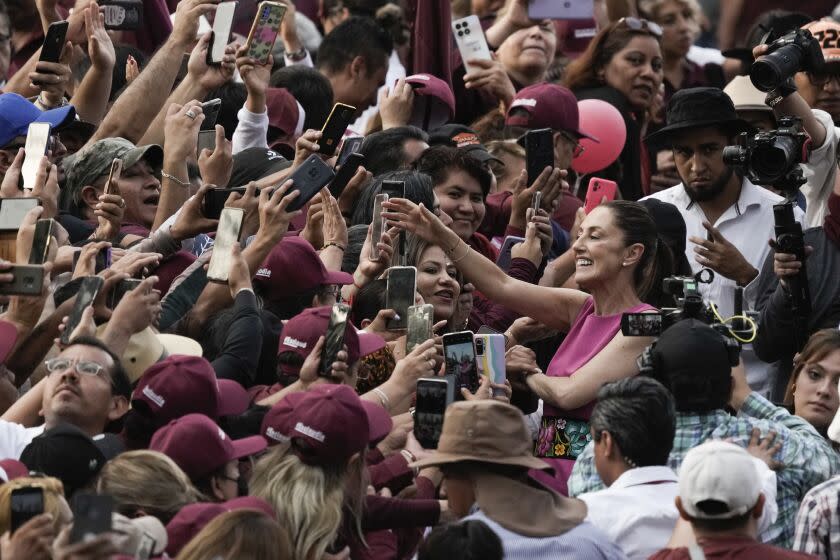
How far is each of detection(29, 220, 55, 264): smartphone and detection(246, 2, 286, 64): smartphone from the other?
2.26 m

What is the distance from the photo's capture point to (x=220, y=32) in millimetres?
8469

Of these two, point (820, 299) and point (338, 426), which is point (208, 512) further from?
point (820, 299)

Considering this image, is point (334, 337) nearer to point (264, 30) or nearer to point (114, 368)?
point (114, 368)

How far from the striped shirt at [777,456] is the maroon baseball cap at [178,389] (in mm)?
1288

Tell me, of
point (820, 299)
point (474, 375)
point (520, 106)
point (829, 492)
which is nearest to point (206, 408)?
point (474, 375)

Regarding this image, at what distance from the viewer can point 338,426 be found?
532cm

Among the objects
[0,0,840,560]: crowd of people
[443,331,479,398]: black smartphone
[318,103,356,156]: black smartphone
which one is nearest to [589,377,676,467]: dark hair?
[0,0,840,560]: crowd of people

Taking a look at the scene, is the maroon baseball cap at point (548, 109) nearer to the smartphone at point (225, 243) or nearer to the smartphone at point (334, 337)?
the smartphone at point (225, 243)

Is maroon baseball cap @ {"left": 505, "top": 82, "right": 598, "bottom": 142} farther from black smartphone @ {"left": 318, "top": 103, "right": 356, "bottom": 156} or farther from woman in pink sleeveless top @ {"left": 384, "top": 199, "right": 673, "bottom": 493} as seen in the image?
woman in pink sleeveless top @ {"left": 384, "top": 199, "right": 673, "bottom": 493}

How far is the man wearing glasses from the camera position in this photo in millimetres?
5746

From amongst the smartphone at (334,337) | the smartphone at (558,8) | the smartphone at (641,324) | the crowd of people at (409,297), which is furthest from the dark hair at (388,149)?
the smartphone at (334,337)

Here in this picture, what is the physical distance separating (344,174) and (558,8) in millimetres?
3169

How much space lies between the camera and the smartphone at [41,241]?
246 inches

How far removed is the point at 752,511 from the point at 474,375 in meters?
1.66
